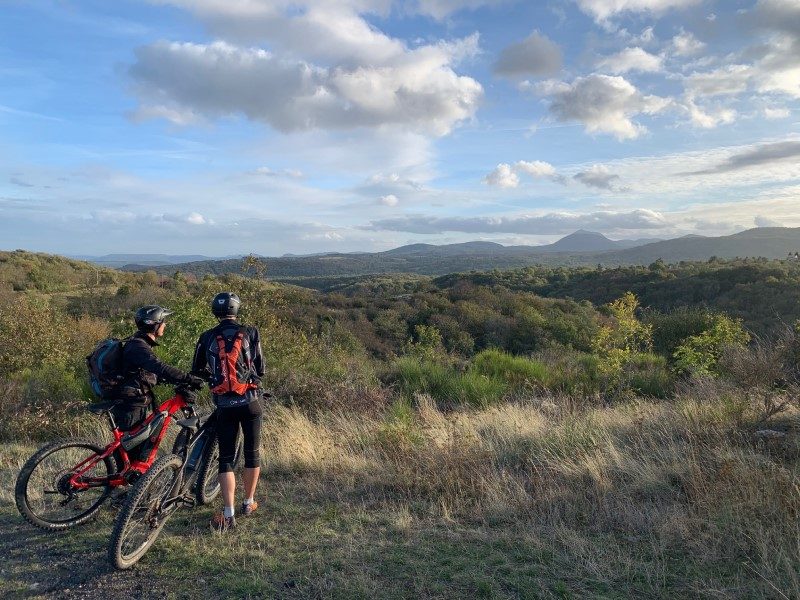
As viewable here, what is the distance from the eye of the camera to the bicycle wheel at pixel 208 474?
469 centimetres

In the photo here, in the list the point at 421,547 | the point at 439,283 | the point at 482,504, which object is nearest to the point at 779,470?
the point at 482,504

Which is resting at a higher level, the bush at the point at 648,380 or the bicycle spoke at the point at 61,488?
the bicycle spoke at the point at 61,488

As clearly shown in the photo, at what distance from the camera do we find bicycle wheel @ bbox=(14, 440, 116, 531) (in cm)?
431

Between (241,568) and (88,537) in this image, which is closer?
(241,568)

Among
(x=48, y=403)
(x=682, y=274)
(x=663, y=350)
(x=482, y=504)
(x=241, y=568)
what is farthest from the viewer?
(x=682, y=274)

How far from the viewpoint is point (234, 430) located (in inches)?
175

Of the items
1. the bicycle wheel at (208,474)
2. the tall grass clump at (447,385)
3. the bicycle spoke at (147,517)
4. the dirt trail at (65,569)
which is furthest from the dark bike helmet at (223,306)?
the tall grass clump at (447,385)

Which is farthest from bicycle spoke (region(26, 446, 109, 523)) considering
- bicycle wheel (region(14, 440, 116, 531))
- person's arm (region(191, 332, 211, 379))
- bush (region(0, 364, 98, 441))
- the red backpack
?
bush (region(0, 364, 98, 441))

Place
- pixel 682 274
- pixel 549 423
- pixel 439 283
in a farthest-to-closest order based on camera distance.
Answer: pixel 439 283 → pixel 682 274 → pixel 549 423

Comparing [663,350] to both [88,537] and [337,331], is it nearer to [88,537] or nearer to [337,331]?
[337,331]

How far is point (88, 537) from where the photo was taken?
437cm

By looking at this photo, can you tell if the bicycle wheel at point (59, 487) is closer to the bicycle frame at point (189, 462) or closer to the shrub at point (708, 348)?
the bicycle frame at point (189, 462)

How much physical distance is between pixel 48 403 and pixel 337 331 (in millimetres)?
14926

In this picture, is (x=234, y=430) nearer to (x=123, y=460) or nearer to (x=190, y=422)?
(x=190, y=422)
